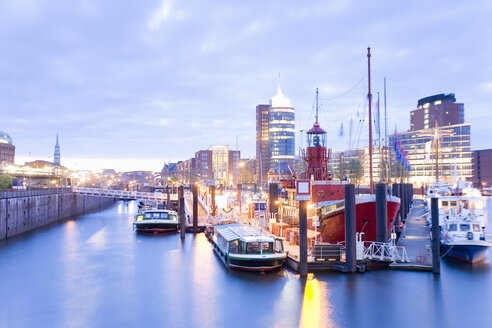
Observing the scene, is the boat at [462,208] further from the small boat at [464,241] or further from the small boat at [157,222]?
the small boat at [157,222]

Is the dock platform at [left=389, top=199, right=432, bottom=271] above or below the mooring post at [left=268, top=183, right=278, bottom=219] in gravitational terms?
below

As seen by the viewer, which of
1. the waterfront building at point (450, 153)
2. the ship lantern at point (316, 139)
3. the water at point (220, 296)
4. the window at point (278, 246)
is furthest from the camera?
the waterfront building at point (450, 153)

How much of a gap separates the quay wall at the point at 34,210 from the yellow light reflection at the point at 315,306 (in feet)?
134

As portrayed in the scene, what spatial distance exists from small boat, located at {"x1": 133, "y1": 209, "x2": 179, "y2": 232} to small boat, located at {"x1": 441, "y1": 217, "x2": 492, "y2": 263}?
3767 cm

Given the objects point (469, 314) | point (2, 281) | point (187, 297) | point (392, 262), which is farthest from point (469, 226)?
point (2, 281)

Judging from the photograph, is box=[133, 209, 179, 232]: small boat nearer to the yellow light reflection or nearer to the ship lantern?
the ship lantern

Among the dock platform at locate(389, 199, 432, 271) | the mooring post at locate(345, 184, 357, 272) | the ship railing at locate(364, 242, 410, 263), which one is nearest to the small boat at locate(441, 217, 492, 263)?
the dock platform at locate(389, 199, 432, 271)

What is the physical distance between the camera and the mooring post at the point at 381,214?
32250 millimetres

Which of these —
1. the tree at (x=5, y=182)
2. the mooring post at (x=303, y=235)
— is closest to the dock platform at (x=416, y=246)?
the mooring post at (x=303, y=235)

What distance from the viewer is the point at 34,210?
62875mm

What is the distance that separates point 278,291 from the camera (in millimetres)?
27656

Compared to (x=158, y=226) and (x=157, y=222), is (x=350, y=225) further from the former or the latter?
(x=158, y=226)

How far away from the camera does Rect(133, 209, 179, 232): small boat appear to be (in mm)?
58719

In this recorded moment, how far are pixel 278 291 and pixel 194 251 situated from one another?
1861cm
